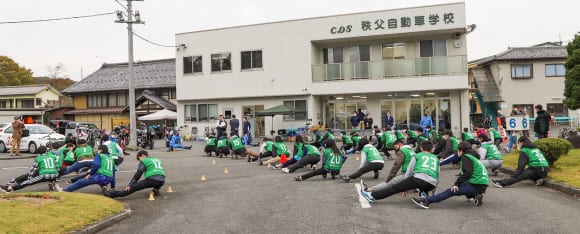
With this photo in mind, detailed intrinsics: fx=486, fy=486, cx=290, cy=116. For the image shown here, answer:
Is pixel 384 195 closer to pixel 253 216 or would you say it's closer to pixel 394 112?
pixel 253 216

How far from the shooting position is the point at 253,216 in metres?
8.30

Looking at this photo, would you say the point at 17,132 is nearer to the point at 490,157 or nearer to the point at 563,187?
the point at 490,157

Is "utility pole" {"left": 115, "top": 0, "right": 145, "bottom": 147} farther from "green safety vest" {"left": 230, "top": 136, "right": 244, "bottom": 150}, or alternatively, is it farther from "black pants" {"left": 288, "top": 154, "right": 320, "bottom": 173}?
"black pants" {"left": 288, "top": 154, "right": 320, "bottom": 173}

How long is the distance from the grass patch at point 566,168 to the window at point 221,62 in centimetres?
1998

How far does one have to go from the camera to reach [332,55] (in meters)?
30.5

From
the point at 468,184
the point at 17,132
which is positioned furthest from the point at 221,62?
the point at 468,184

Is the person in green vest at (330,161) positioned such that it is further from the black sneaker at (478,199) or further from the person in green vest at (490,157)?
the black sneaker at (478,199)

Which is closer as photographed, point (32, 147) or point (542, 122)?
point (542, 122)

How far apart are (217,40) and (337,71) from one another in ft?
28.2

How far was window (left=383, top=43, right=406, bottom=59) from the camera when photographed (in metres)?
29.0

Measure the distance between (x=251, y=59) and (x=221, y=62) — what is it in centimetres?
226

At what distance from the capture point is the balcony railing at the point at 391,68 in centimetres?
2666

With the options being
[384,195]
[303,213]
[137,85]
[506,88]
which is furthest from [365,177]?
[137,85]

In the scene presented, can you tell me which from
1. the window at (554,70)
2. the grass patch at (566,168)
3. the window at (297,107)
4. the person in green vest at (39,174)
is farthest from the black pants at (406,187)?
the window at (554,70)
